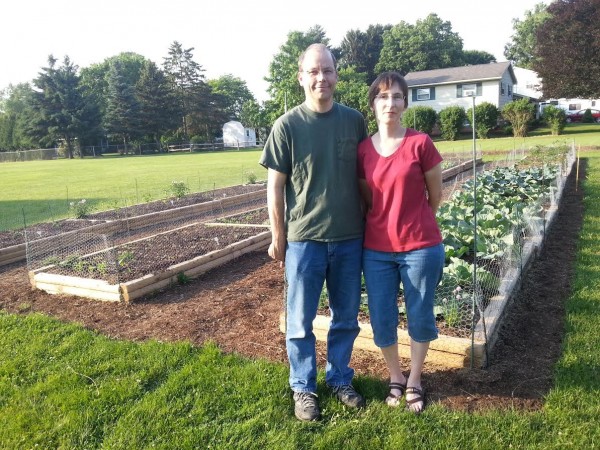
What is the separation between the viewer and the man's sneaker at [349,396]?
9.15ft

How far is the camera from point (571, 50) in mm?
29438

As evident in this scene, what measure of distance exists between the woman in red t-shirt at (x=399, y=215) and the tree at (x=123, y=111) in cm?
5327

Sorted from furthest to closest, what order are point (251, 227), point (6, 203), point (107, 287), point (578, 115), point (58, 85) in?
point (58, 85)
point (578, 115)
point (6, 203)
point (251, 227)
point (107, 287)

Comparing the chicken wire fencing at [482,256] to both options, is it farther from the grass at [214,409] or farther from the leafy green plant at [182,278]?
the leafy green plant at [182,278]

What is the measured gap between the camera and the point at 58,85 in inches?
1965

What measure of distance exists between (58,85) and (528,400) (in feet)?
184

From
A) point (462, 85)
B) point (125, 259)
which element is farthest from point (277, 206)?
point (462, 85)

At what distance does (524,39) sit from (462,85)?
34561mm

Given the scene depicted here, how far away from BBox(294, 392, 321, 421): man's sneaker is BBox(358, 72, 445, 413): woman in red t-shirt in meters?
0.53

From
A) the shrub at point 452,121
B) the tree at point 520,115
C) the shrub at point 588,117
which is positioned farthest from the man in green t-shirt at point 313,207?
the shrub at point 588,117

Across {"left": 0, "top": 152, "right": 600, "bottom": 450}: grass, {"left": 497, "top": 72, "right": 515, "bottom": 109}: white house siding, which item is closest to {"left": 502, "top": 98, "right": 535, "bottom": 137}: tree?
{"left": 497, "top": 72, "right": 515, "bottom": 109}: white house siding

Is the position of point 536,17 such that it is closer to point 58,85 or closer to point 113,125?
point 113,125

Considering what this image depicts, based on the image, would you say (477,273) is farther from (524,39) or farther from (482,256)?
(524,39)

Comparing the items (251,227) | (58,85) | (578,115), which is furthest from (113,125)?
(251,227)
